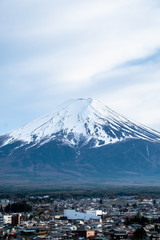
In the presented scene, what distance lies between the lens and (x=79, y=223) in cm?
5916

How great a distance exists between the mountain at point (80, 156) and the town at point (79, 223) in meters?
65.1

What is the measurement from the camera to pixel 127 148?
184 metres

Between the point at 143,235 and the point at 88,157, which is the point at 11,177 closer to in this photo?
the point at 88,157

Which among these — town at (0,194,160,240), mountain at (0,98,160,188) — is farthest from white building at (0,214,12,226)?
mountain at (0,98,160,188)

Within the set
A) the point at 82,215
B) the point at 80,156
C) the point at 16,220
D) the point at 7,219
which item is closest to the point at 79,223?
the point at 16,220

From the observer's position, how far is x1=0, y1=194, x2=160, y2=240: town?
47463 mm

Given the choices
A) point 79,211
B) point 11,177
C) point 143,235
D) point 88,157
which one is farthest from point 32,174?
point 143,235

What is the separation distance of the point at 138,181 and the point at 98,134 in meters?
47.5

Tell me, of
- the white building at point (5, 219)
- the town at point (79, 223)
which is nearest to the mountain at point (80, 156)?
the town at point (79, 223)

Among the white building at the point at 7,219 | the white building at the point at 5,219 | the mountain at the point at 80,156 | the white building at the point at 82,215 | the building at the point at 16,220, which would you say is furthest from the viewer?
the mountain at the point at 80,156

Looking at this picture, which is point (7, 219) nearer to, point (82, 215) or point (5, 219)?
point (5, 219)

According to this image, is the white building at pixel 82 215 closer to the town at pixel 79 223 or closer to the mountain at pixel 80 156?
the town at pixel 79 223

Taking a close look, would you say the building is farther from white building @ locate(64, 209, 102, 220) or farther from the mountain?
the mountain

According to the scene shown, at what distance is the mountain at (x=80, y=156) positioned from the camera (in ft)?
504
